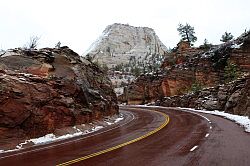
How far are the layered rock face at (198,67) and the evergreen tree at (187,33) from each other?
11.8m

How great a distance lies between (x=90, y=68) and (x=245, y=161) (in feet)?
86.7

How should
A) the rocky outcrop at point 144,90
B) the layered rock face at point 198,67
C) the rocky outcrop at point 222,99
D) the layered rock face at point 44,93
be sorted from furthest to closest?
the rocky outcrop at point 144,90 → the layered rock face at point 198,67 → the rocky outcrop at point 222,99 → the layered rock face at point 44,93

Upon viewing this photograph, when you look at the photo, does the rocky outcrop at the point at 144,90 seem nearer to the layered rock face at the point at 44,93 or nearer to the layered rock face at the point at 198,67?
the layered rock face at the point at 198,67

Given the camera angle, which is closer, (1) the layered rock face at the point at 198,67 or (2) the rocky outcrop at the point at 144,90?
(1) the layered rock face at the point at 198,67

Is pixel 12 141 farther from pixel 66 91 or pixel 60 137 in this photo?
pixel 66 91

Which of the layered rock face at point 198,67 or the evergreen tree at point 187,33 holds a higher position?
the evergreen tree at point 187,33

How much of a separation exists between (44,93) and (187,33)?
224 ft

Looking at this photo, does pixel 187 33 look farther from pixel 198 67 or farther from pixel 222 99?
pixel 222 99

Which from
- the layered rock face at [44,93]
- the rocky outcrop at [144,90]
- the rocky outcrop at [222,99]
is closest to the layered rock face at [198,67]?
the rocky outcrop at [144,90]

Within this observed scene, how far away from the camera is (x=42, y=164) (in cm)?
1055

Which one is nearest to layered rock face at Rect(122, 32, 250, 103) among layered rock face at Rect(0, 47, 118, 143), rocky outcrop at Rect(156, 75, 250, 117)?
rocky outcrop at Rect(156, 75, 250, 117)

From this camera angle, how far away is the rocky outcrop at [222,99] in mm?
30922

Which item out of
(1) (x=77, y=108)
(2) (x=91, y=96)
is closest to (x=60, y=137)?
(1) (x=77, y=108)

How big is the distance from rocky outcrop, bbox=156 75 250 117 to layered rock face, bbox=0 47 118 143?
13.0 m
